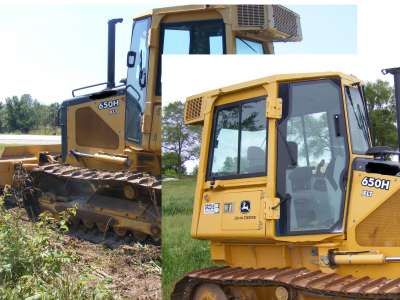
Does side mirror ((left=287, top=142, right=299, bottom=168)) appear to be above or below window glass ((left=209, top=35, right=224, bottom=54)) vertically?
below

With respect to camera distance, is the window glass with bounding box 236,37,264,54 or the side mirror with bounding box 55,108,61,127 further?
the side mirror with bounding box 55,108,61,127

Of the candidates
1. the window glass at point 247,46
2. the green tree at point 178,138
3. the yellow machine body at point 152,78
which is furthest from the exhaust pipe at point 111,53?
the green tree at point 178,138

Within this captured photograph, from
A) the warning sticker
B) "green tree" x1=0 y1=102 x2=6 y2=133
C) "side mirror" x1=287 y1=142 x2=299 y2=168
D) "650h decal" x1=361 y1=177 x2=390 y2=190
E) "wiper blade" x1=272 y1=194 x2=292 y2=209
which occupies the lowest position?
the warning sticker

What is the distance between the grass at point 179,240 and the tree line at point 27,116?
3250 mm

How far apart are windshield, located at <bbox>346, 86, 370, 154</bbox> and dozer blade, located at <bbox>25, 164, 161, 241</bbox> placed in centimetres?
291

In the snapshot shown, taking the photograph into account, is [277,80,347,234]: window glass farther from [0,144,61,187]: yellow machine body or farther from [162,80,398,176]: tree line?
[0,144,61,187]: yellow machine body

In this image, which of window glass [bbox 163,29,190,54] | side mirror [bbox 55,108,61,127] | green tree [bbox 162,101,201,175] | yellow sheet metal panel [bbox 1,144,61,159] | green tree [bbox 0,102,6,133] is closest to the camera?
green tree [bbox 162,101,201,175]

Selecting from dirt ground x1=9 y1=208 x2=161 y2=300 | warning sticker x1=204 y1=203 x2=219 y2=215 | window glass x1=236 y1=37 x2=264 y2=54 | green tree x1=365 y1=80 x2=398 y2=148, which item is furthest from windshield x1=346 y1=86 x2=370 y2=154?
dirt ground x1=9 y1=208 x2=161 y2=300

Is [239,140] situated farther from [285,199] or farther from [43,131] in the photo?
[43,131]

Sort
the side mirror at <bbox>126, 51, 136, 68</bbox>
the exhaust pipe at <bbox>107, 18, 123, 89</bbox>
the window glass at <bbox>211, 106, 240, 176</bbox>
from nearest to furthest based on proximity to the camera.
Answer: the window glass at <bbox>211, 106, 240, 176</bbox> → the exhaust pipe at <bbox>107, 18, 123, 89</bbox> → the side mirror at <bbox>126, 51, 136, 68</bbox>

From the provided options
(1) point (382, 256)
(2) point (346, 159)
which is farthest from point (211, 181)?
(1) point (382, 256)

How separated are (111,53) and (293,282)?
4277 mm

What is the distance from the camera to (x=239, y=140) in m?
4.90

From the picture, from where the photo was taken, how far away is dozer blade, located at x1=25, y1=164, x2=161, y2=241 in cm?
725
